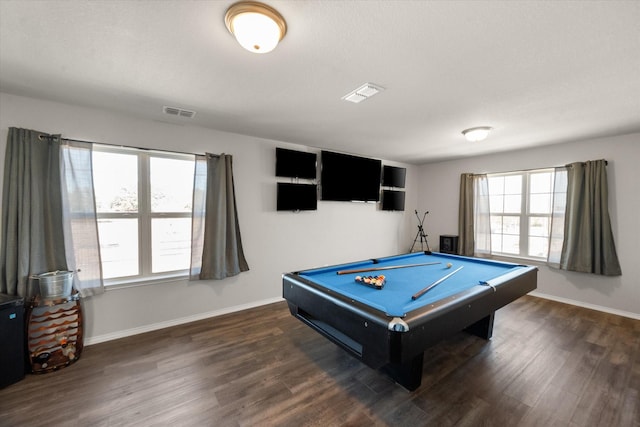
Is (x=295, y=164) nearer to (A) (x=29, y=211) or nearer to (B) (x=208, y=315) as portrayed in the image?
(B) (x=208, y=315)

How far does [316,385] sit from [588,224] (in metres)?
4.28

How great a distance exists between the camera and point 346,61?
69.4 inches

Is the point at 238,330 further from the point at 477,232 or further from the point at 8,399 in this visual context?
the point at 477,232

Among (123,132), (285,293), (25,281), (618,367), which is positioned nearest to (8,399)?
(25,281)

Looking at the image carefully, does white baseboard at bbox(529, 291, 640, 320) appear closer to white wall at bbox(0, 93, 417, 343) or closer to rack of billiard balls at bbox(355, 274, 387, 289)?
white wall at bbox(0, 93, 417, 343)

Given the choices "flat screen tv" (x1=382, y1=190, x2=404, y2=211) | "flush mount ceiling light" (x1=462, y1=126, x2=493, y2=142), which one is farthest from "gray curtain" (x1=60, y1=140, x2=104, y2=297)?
"flat screen tv" (x1=382, y1=190, x2=404, y2=211)

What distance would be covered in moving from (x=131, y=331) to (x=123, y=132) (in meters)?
2.21

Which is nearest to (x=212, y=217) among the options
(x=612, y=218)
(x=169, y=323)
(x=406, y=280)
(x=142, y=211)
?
(x=142, y=211)

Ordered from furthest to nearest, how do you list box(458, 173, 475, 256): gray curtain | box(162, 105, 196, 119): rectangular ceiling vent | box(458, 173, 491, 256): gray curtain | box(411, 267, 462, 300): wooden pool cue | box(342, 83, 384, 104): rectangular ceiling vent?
box(458, 173, 475, 256): gray curtain
box(458, 173, 491, 256): gray curtain
box(162, 105, 196, 119): rectangular ceiling vent
box(342, 83, 384, 104): rectangular ceiling vent
box(411, 267, 462, 300): wooden pool cue

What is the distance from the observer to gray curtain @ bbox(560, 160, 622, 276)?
3414mm

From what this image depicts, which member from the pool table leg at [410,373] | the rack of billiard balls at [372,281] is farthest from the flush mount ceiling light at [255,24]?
the pool table leg at [410,373]

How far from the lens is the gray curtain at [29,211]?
2.19 meters

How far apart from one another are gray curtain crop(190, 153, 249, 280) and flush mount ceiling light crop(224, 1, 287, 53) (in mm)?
2056

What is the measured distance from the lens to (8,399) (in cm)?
182
